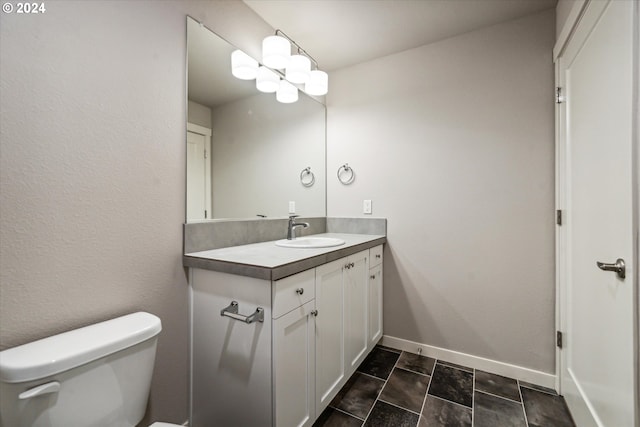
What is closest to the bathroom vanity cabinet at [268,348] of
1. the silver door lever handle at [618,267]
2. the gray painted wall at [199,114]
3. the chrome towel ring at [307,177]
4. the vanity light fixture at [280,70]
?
the gray painted wall at [199,114]

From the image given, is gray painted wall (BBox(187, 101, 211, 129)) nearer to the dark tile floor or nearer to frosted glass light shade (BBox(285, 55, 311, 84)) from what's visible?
frosted glass light shade (BBox(285, 55, 311, 84))

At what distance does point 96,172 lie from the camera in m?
1.03

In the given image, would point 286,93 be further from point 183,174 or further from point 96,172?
point 96,172

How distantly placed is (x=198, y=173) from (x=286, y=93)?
0.97 m

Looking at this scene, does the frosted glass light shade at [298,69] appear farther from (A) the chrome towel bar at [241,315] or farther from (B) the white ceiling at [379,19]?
(A) the chrome towel bar at [241,315]

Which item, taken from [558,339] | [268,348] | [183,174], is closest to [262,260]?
[268,348]

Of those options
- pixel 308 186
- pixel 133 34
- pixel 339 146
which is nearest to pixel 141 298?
pixel 133 34

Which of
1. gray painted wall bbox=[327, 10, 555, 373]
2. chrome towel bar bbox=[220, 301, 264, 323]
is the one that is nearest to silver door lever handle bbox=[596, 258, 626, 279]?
gray painted wall bbox=[327, 10, 555, 373]

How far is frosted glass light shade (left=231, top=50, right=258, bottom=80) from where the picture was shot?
5.26 feet

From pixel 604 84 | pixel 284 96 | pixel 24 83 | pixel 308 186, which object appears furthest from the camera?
pixel 308 186

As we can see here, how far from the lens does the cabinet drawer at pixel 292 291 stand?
3.54ft

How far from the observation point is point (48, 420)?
75 centimetres

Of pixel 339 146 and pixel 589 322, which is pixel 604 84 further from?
pixel 339 146

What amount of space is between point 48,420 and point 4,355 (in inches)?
8.3
